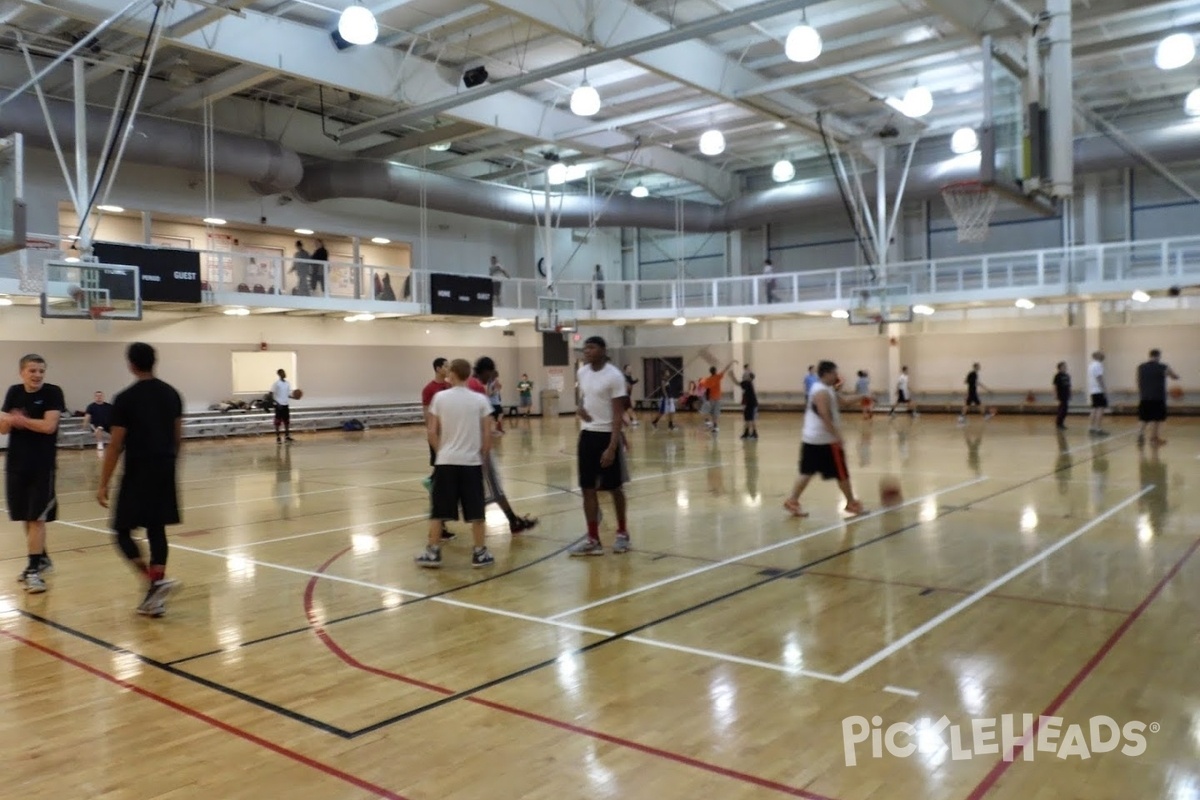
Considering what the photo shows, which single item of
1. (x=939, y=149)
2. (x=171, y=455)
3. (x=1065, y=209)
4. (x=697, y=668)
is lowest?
(x=697, y=668)

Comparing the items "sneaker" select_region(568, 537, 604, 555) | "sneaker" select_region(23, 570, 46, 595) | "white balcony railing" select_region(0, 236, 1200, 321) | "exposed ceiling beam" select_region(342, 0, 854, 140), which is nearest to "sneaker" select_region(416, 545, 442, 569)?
"sneaker" select_region(568, 537, 604, 555)

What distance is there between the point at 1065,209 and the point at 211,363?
84.4ft

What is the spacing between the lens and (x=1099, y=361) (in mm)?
18500

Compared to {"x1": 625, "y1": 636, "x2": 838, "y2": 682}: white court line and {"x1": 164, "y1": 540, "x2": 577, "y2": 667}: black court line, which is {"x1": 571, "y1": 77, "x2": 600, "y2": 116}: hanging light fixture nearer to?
{"x1": 164, "y1": 540, "x2": 577, "y2": 667}: black court line

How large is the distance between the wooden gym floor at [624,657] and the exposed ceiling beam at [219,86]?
488 inches

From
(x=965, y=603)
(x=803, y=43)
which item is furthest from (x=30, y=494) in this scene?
(x=803, y=43)

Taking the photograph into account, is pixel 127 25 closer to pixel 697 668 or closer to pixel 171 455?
pixel 171 455

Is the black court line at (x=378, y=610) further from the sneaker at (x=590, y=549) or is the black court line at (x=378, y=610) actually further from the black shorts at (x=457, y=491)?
the black shorts at (x=457, y=491)

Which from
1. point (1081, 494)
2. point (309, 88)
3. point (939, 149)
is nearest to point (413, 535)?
point (1081, 494)

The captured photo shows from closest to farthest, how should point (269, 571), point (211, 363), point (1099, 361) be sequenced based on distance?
point (269, 571)
point (1099, 361)
point (211, 363)

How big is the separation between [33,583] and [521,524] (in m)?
4.15

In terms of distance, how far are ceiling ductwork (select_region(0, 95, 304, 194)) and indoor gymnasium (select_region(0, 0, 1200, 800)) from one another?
93 mm

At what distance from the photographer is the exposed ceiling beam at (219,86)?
61.5 ft

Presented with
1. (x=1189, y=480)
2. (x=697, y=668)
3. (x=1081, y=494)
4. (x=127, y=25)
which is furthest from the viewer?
(x=127, y=25)
